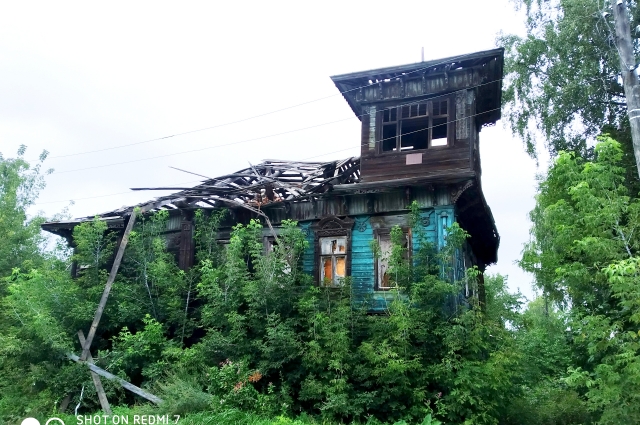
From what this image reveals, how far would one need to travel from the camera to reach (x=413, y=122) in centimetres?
1538

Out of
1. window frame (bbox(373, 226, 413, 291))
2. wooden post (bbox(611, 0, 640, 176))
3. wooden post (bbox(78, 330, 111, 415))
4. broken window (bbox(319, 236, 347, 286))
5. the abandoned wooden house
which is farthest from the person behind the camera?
broken window (bbox(319, 236, 347, 286))

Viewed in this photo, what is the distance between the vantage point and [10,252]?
25.5 m

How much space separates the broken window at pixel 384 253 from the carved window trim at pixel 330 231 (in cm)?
81

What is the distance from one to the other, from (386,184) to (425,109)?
106 inches

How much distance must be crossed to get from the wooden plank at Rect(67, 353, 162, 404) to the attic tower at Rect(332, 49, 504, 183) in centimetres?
787

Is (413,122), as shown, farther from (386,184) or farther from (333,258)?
(333,258)

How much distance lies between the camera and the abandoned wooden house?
13.9m

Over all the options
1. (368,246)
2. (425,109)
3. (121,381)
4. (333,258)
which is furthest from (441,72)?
(121,381)

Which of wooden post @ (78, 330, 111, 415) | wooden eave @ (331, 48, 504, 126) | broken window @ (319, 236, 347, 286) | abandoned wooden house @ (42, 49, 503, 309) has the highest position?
wooden eave @ (331, 48, 504, 126)

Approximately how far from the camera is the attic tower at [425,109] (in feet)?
46.4

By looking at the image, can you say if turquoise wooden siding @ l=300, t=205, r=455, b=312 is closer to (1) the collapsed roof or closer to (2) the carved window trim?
(2) the carved window trim

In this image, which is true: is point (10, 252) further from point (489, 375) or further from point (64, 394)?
point (489, 375)

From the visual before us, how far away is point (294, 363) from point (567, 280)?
248 inches

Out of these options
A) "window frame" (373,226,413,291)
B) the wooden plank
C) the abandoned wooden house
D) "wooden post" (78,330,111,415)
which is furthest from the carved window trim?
"wooden post" (78,330,111,415)
